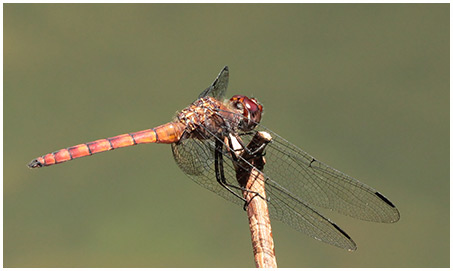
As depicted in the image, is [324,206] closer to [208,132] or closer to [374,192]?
[374,192]

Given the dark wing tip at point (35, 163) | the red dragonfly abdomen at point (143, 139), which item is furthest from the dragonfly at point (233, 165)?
the dark wing tip at point (35, 163)

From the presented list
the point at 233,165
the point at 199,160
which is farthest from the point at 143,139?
the point at 233,165

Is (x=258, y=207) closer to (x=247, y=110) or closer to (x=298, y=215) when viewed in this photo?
A: (x=298, y=215)

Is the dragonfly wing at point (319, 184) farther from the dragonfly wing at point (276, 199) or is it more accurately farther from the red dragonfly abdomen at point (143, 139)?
the red dragonfly abdomen at point (143, 139)

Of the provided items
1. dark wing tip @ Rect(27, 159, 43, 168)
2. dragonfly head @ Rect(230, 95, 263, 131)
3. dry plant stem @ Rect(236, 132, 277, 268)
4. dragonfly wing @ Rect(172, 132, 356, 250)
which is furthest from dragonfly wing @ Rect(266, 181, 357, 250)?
dark wing tip @ Rect(27, 159, 43, 168)

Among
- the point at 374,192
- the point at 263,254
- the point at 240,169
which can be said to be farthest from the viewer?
the point at 374,192

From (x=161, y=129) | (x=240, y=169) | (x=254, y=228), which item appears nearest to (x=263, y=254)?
(x=254, y=228)
